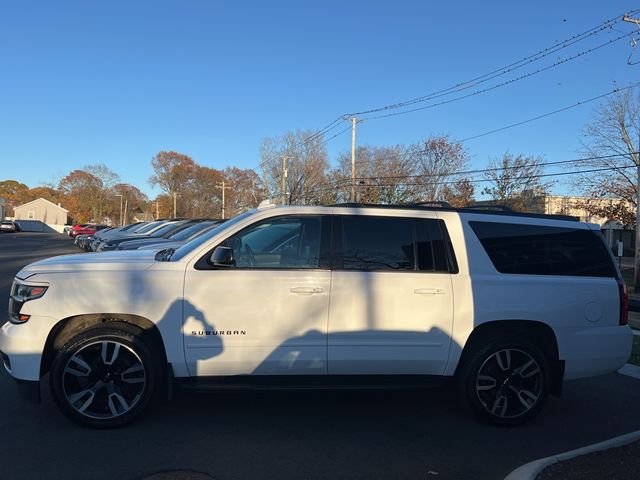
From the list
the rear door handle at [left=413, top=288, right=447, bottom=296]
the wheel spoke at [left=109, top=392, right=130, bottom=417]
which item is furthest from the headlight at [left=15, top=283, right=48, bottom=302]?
the rear door handle at [left=413, top=288, right=447, bottom=296]

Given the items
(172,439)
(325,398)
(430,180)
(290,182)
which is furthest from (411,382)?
(290,182)

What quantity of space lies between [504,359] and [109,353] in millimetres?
3440

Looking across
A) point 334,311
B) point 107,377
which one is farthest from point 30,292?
point 334,311

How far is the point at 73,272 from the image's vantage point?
4.25 metres

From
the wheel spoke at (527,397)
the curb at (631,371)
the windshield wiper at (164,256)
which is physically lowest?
the curb at (631,371)

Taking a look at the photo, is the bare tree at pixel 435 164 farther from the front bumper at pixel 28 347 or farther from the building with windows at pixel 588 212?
the front bumper at pixel 28 347

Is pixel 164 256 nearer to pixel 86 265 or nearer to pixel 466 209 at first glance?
pixel 86 265

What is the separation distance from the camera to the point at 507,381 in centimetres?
471

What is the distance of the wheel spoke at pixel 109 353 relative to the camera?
4227 millimetres

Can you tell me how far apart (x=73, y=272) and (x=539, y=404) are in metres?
4.25

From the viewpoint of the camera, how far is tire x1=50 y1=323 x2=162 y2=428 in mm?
4199

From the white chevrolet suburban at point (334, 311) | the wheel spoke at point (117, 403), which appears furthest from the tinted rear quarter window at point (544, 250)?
the wheel spoke at point (117, 403)

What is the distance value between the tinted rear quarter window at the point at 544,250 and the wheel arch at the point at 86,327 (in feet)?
9.91

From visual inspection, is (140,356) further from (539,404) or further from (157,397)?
(539,404)
